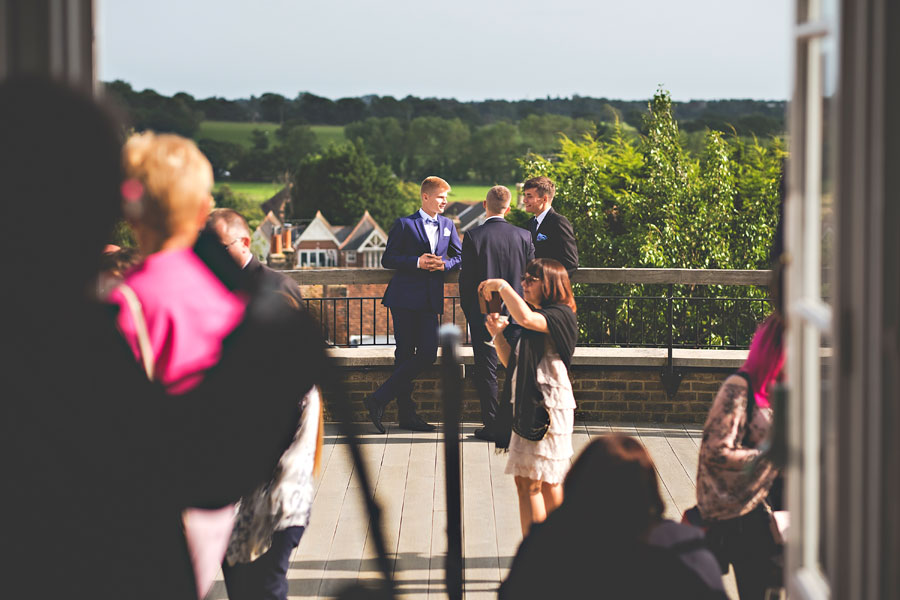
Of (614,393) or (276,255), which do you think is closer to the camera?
(614,393)

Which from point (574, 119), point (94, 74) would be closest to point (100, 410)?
point (94, 74)

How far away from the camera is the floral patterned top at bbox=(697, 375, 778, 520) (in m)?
2.76

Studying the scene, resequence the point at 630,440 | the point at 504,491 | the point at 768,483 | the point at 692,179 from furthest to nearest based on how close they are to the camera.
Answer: the point at 692,179
the point at 504,491
the point at 768,483
the point at 630,440

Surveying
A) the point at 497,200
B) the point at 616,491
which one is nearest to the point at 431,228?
the point at 497,200

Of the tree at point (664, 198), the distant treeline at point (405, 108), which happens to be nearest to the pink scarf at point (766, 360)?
the tree at point (664, 198)

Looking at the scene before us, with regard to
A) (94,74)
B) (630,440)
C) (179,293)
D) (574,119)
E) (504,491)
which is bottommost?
(504,491)

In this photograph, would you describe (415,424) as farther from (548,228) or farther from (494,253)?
(548,228)

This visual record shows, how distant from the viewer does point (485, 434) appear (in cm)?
656

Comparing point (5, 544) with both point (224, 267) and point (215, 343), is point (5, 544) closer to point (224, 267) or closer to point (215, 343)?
point (215, 343)

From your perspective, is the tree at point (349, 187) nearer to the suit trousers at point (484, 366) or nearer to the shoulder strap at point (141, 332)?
the suit trousers at point (484, 366)

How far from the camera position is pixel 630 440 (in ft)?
7.63

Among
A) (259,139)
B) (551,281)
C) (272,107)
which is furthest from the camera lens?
(272,107)

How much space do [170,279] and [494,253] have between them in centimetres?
479

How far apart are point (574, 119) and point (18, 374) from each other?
7879 centimetres
